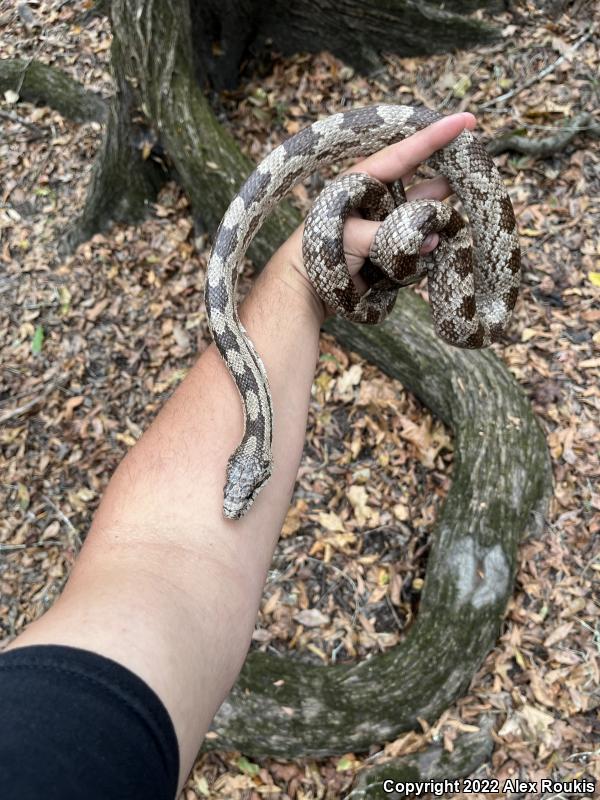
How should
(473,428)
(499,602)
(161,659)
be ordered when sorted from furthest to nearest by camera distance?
1. (473,428)
2. (499,602)
3. (161,659)

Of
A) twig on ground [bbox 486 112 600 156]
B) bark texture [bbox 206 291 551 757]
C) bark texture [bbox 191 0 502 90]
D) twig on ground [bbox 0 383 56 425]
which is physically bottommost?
bark texture [bbox 206 291 551 757]

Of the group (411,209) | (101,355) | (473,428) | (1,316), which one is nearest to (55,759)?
(411,209)

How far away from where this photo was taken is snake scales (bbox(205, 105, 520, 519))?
3.31 meters

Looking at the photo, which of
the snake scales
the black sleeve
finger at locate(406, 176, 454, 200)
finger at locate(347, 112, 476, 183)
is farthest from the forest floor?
the black sleeve

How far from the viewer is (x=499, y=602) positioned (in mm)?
4473

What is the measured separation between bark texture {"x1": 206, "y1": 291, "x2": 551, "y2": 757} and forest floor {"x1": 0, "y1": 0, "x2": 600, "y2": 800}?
21 cm

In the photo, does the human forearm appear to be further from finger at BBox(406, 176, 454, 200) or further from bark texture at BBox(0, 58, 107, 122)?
bark texture at BBox(0, 58, 107, 122)

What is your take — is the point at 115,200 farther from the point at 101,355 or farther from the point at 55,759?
the point at 55,759

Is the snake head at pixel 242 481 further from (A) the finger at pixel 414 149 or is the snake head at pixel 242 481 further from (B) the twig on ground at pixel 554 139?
(B) the twig on ground at pixel 554 139

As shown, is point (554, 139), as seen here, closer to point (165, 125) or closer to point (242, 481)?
point (165, 125)

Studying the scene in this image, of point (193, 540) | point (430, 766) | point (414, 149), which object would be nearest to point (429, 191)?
point (414, 149)

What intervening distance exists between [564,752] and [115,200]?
665 cm

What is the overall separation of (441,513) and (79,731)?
150 inches

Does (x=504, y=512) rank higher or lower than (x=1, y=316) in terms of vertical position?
lower
